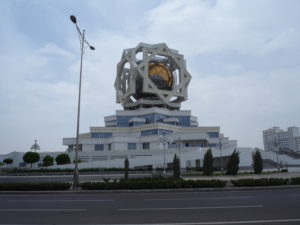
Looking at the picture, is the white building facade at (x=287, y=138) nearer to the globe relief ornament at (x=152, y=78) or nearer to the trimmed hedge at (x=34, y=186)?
the globe relief ornament at (x=152, y=78)

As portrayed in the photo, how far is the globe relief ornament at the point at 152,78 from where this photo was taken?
219 ft

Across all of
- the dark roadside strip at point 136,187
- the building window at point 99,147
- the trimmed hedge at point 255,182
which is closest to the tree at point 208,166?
the trimmed hedge at point 255,182

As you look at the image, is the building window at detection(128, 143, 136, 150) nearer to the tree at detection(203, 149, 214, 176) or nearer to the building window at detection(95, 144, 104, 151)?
the building window at detection(95, 144, 104, 151)

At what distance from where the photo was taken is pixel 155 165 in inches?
1788

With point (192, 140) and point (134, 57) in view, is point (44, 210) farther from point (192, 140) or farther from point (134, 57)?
point (134, 57)

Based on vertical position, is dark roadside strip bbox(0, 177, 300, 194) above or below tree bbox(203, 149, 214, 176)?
below

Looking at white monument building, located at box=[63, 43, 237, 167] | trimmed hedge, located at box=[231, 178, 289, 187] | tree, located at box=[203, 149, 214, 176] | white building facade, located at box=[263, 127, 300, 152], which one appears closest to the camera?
trimmed hedge, located at box=[231, 178, 289, 187]

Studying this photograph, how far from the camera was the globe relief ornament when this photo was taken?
66875 millimetres

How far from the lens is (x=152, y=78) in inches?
2835

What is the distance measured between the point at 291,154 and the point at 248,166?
1062cm

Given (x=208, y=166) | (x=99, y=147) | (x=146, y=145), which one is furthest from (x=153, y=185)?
(x=99, y=147)

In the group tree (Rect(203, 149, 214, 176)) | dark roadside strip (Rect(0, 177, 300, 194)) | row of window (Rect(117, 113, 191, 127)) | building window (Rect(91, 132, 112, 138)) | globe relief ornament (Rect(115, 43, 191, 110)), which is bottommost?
dark roadside strip (Rect(0, 177, 300, 194))

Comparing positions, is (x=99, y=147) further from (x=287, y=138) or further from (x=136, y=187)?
(x=287, y=138)

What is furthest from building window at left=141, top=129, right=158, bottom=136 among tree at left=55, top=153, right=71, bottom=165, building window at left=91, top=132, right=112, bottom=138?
tree at left=55, top=153, right=71, bottom=165
